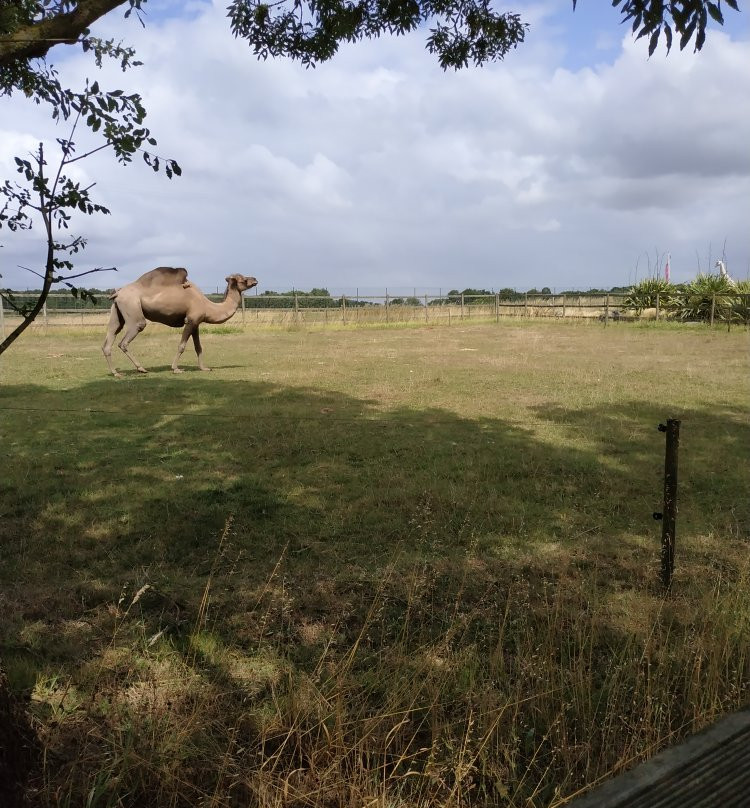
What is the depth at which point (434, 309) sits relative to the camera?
3103 centimetres

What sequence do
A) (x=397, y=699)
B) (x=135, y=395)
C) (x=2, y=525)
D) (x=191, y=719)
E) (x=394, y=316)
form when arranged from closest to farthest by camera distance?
(x=191, y=719) < (x=397, y=699) < (x=2, y=525) < (x=135, y=395) < (x=394, y=316)

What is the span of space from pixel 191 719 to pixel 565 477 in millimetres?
3980

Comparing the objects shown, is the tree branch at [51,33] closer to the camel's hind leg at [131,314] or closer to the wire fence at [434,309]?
the camel's hind leg at [131,314]

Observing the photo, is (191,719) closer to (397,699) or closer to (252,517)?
(397,699)

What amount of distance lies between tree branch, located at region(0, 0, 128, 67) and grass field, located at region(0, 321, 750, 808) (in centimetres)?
212

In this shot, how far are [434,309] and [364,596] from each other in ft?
92.7

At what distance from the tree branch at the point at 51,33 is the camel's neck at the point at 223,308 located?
409 inches

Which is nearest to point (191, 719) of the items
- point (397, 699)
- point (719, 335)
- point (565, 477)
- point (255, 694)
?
point (255, 694)

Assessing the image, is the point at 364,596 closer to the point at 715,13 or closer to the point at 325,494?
the point at 325,494

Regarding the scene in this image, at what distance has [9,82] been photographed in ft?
11.0

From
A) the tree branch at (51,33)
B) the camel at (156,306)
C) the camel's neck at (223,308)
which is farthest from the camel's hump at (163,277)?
the tree branch at (51,33)

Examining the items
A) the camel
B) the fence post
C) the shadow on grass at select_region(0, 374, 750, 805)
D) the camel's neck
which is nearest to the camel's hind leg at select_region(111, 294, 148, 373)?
the camel

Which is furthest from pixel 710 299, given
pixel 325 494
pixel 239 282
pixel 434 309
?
pixel 325 494

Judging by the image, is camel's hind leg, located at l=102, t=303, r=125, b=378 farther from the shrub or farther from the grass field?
the shrub
